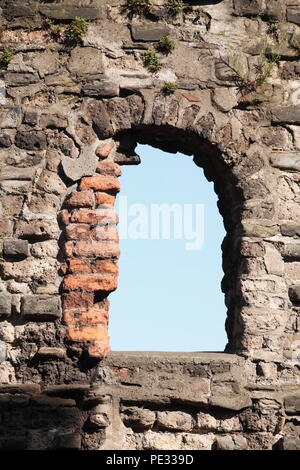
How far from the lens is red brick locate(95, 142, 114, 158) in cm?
541

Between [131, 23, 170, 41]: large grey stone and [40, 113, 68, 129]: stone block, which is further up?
[131, 23, 170, 41]: large grey stone

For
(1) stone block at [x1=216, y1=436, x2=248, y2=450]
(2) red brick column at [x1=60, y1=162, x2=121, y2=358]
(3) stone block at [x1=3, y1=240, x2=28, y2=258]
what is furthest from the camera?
(3) stone block at [x1=3, y1=240, x2=28, y2=258]

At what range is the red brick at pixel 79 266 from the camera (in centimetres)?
521

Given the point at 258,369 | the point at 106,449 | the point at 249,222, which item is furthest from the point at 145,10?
the point at 106,449

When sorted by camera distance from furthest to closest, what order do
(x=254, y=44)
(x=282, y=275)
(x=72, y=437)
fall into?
(x=254, y=44), (x=282, y=275), (x=72, y=437)

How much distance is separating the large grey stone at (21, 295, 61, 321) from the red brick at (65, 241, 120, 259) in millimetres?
307

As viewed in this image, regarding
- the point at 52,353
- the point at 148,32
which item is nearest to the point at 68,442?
the point at 52,353

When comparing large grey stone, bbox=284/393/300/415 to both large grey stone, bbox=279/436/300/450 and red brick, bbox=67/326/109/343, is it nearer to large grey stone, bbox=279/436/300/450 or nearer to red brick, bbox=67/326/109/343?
large grey stone, bbox=279/436/300/450

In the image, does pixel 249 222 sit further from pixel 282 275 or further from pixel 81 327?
pixel 81 327

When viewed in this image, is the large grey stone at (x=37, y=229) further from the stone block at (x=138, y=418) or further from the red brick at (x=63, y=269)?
the stone block at (x=138, y=418)

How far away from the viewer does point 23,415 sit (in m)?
5.00

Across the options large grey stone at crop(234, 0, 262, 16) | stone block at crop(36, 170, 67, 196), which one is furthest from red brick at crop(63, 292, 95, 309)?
large grey stone at crop(234, 0, 262, 16)

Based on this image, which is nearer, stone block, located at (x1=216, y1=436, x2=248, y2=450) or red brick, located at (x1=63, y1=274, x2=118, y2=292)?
stone block, located at (x1=216, y1=436, x2=248, y2=450)

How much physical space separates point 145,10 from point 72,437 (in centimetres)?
282
